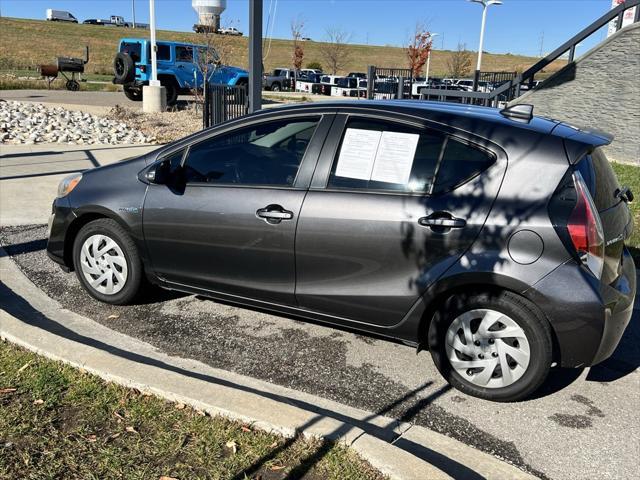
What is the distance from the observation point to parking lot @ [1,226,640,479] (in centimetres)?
296

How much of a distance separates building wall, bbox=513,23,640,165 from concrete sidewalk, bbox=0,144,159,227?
9.34 m

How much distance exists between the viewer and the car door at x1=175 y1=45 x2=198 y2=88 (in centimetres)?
2242

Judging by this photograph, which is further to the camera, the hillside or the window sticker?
the hillside

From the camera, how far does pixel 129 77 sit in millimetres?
22328

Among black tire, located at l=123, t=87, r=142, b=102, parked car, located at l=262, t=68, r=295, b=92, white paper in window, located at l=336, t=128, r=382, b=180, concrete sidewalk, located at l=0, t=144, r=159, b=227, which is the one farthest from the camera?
parked car, located at l=262, t=68, r=295, b=92

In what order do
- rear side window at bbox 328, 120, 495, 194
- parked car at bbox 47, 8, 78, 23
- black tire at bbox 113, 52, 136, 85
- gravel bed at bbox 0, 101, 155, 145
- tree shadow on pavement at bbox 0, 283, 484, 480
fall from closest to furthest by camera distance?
1. tree shadow on pavement at bbox 0, 283, 484, 480
2. rear side window at bbox 328, 120, 495, 194
3. gravel bed at bbox 0, 101, 155, 145
4. black tire at bbox 113, 52, 136, 85
5. parked car at bbox 47, 8, 78, 23

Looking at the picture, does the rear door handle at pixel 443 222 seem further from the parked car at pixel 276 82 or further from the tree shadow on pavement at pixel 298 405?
the parked car at pixel 276 82

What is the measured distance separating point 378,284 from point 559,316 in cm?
102

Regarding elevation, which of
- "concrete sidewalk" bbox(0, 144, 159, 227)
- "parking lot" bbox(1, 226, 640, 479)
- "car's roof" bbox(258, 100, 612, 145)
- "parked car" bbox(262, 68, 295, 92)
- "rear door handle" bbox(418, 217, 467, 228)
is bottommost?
"parking lot" bbox(1, 226, 640, 479)

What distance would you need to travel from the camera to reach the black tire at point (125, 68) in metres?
22.1

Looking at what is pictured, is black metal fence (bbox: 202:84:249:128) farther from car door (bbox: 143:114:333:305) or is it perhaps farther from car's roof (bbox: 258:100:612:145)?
car's roof (bbox: 258:100:612:145)

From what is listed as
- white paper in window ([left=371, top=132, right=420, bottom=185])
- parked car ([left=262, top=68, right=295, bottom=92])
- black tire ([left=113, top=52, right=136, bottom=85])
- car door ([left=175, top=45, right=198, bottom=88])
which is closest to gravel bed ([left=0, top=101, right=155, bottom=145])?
black tire ([left=113, top=52, right=136, bottom=85])

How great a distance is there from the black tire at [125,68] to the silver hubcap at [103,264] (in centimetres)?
1965

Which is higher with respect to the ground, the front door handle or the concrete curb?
the front door handle
